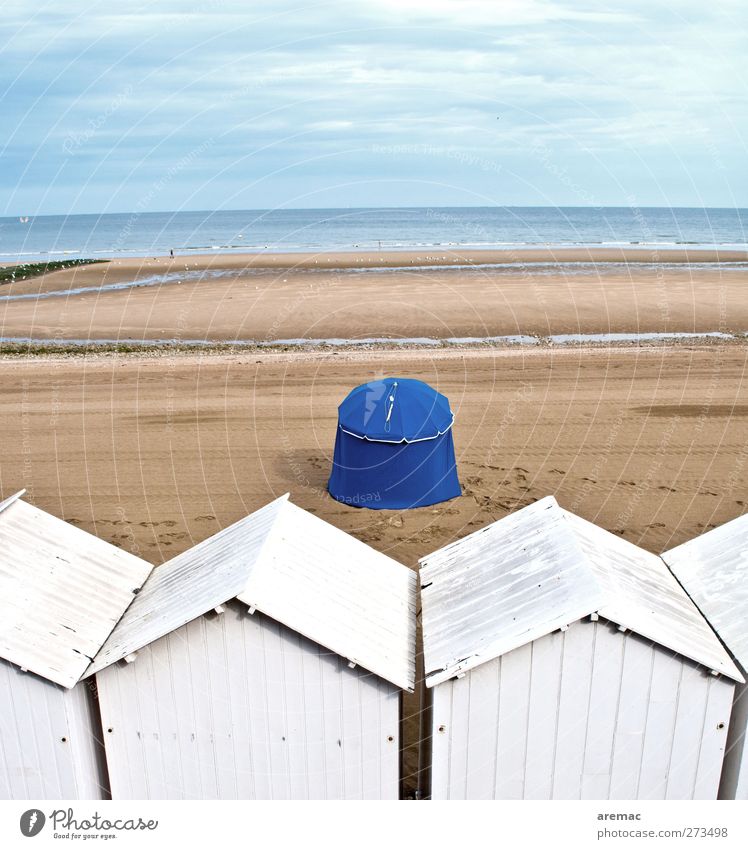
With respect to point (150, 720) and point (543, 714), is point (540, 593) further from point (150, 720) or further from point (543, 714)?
point (150, 720)

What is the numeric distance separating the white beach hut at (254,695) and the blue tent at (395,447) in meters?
7.74

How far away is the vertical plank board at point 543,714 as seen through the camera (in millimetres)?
7746

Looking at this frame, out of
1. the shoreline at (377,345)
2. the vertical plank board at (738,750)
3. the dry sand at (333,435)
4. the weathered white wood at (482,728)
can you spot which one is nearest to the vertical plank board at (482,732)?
the weathered white wood at (482,728)

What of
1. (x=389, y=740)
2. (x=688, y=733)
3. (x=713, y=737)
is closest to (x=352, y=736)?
(x=389, y=740)

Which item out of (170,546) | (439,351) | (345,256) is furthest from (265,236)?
(170,546)

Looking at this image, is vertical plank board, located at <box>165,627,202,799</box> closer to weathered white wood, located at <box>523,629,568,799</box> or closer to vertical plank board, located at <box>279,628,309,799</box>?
vertical plank board, located at <box>279,628,309,799</box>

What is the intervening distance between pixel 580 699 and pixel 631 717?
1.70 ft

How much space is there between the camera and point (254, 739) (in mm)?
8148

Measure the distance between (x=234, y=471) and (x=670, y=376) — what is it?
52.7ft

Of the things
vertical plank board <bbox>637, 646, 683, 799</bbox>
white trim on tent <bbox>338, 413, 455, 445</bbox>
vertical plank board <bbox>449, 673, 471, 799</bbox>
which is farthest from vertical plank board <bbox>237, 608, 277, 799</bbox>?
white trim on tent <bbox>338, 413, 455, 445</bbox>

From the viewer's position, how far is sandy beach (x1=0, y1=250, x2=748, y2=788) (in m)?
17.1

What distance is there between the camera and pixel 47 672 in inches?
305

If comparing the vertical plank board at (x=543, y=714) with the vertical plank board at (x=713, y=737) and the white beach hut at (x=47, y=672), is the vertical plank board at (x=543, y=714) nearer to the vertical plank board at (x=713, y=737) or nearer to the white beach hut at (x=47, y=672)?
the vertical plank board at (x=713, y=737)

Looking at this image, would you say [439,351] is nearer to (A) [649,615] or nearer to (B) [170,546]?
(B) [170,546]
